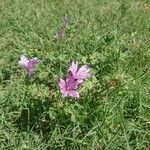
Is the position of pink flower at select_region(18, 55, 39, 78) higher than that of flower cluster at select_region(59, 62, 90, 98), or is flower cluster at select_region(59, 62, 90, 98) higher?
pink flower at select_region(18, 55, 39, 78)

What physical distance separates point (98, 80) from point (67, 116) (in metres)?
0.54

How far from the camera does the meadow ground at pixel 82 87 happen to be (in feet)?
9.95

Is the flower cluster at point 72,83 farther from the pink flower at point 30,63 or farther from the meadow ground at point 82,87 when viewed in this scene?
the pink flower at point 30,63

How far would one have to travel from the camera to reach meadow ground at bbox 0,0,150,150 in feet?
9.95

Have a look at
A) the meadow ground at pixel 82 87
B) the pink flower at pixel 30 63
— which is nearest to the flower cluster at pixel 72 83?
the meadow ground at pixel 82 87

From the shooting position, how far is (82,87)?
10.6 ft

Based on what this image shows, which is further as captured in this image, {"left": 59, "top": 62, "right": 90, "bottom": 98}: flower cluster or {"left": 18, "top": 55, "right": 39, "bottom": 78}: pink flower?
{"left": 18, "top": 55, "right": 39, "bottom": 78}: pink flower

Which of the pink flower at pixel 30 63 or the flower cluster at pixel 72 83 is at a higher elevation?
the pink flower at pixel 30 63

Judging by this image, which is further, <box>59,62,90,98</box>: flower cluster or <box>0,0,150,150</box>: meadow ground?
<box>0,0,150,150</box>: meadow ground

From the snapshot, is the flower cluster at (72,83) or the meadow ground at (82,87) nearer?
the flower cluster at (72,83)

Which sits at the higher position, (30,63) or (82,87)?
(30,63)

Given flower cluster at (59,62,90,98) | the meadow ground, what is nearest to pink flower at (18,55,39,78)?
the meadow ground

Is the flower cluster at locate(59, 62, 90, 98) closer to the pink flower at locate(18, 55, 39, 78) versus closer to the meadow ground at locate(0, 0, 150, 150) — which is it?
the meadow ground at locate(0, 0, 150, 150)

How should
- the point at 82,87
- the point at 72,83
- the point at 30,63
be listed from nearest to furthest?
the point at 72,83 < the point at 30,63 < the point at 82,87
